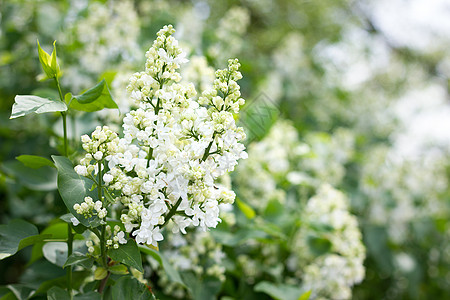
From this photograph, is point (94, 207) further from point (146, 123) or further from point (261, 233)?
point (261, 233)

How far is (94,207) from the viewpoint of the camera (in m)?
0.78

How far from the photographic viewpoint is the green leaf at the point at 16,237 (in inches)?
33.6

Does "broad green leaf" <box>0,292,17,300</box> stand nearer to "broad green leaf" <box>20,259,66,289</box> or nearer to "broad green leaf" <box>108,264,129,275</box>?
"broad green leaf" <box>20,259,66,289</box>

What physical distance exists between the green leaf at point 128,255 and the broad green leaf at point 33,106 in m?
0.32

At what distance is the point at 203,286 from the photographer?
4.17 ft

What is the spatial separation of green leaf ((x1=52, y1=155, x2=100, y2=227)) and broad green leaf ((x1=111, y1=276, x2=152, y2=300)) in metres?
0.17

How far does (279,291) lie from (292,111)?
2.36 metres

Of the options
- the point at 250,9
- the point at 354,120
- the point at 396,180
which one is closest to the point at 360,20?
the point at 250,9

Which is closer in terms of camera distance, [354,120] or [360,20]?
[354,120]

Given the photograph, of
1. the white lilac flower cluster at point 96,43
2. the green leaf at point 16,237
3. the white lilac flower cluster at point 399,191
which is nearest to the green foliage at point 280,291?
the green leaf at point 16,237

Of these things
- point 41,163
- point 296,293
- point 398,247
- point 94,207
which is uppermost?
point 94,207

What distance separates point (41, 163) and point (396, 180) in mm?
2305

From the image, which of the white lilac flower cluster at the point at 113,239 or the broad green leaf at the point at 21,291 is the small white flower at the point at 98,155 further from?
the broad green leaf at the point at 21,291

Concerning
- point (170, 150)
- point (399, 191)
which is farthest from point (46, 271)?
point (399, 191)
